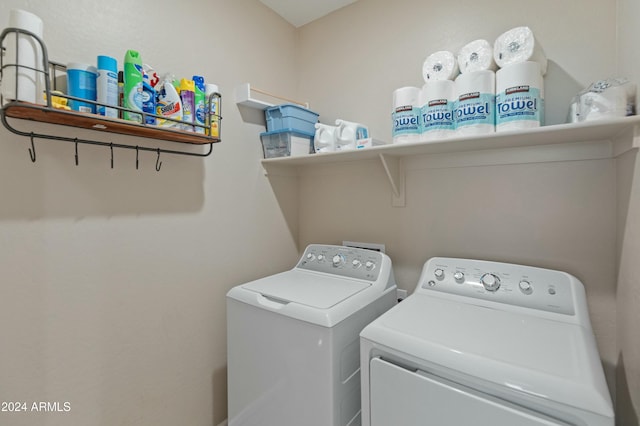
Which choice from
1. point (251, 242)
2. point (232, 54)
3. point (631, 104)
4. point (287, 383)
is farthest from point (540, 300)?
point (232, 54)

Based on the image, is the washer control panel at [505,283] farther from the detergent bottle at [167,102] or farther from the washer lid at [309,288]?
the detergent bottle at [167,102]

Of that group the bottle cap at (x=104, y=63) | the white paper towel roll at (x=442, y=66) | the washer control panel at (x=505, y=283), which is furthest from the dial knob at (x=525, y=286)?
the bottle cap at (x=104, y=63)

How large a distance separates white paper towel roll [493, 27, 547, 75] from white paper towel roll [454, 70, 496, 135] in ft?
0.25

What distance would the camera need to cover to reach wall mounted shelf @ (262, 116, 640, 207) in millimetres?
1011

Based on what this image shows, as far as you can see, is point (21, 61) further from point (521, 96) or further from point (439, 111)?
point (521, 96)

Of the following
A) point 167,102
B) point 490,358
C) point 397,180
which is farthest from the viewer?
point 397,180

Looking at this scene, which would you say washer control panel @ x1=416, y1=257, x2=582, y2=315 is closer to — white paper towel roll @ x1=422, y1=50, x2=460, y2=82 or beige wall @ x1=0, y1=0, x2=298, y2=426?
white paper towel roll @ x1=422, y1=50, x2=460, y2=82

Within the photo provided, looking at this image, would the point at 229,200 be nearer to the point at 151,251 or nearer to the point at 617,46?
the point at 151,251

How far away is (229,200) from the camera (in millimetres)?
1691

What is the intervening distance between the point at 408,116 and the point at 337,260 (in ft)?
2.66

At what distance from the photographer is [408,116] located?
1.38 meters

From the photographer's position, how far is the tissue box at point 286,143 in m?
1.78

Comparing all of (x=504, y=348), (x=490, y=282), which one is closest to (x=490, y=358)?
(x=504, y=348)

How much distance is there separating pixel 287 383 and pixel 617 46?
1865 mm
